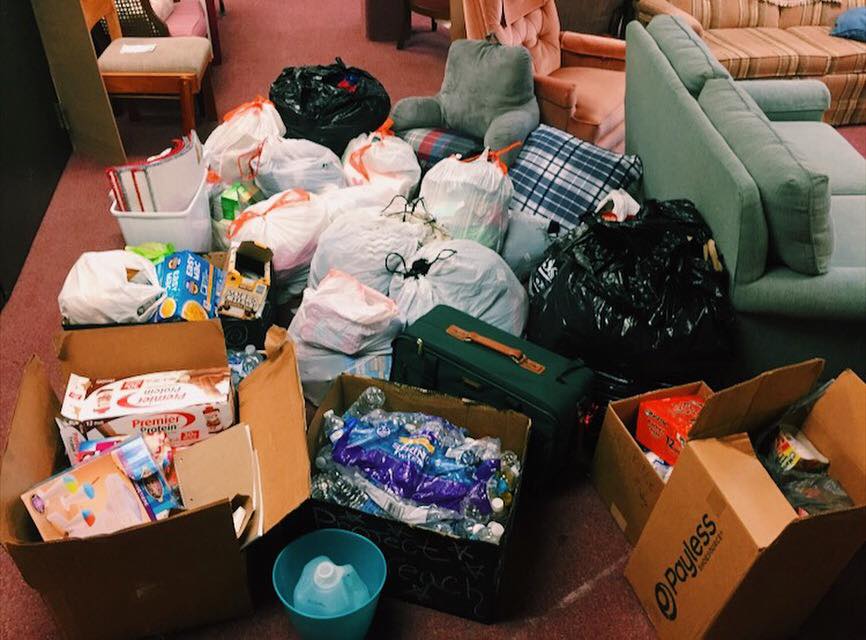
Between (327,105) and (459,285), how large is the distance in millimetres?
1150

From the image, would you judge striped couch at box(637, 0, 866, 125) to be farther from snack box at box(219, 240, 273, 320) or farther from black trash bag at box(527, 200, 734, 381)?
snack box at box(219, 240, 273, 320)

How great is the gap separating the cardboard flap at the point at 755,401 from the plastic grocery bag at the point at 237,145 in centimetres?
181

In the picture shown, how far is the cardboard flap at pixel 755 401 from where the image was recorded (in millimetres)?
1409

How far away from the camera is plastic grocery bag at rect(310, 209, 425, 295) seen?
2.11 metres

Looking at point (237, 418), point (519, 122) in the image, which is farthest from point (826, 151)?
point (237, 418)

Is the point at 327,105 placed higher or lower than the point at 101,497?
higher

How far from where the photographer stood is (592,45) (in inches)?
131

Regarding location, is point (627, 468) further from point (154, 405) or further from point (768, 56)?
point (768, 56)

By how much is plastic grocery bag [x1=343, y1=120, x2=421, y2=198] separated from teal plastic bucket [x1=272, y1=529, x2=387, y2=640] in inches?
52.5

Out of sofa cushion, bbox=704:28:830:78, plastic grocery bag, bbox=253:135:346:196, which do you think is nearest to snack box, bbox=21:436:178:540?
plastic grocery bag, bbox=253:135:346:196

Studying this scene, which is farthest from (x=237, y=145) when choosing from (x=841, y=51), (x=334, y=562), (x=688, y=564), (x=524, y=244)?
(x=841, y=51)

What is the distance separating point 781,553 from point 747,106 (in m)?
1.28

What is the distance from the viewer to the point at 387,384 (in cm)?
175

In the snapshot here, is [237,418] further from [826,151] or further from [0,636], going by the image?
[826,151]
